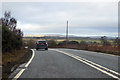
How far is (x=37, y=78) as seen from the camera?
7.17 metres

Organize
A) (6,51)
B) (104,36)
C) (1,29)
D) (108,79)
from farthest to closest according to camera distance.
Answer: (104,36), (6,51), (1,29), (108,79)

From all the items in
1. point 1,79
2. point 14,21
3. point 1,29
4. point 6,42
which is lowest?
point 1,79

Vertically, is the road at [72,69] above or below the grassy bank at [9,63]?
above

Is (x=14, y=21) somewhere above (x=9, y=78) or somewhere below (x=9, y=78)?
above

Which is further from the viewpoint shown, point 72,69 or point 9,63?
point 9,63

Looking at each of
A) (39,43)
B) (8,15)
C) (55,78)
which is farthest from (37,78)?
(39,43)

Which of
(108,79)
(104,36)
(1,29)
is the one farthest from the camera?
(104,36)

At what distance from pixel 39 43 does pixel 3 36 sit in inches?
496

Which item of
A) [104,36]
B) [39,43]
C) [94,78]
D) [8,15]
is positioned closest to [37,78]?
[94,78]

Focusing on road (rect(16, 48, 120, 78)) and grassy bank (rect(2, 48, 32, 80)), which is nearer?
road (rect(16, 48, 120, 78))

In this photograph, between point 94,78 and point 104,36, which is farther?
point 104,36

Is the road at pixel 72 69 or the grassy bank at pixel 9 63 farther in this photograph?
the grassy bank at pixel 9 63

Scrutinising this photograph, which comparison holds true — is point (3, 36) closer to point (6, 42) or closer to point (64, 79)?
point (6, 42)

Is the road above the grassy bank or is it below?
above
